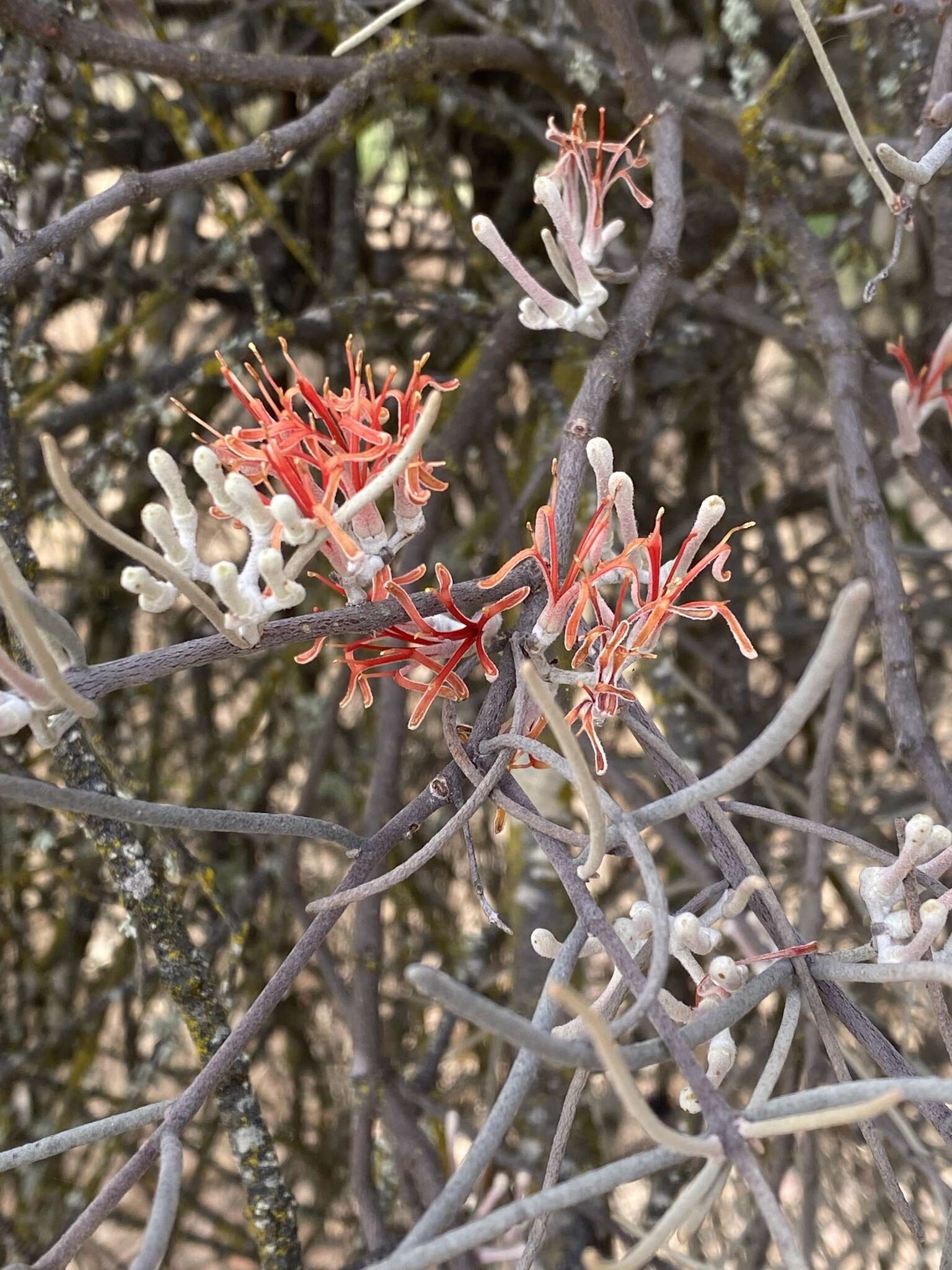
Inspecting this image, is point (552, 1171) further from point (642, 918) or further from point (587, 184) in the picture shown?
point (587, 184)

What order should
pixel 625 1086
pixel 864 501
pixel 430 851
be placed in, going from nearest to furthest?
1. pixel 625 1086
2. pixel 430 851
3. pixel 864 501

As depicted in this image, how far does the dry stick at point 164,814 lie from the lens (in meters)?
0.30

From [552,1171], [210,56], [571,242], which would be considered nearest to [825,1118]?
[552,1171]

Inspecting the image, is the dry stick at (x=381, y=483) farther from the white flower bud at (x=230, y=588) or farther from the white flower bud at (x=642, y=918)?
the white flower bud at (x=642, y=918)

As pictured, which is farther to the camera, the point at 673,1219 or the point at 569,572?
the point at 569,572

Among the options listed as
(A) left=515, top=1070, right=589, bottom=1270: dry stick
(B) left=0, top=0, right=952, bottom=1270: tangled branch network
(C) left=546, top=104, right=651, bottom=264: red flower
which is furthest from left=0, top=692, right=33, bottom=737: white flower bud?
(C) left=546, top=104, right=651, bottom=264: red flower

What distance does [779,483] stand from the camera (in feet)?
4.58

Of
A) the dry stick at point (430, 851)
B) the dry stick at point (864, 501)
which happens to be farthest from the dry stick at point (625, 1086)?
the dry stick at point (864, 501)

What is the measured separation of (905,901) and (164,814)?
10.0 inches

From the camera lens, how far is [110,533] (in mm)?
279

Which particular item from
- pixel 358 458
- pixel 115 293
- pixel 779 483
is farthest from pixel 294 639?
pixel 779 483

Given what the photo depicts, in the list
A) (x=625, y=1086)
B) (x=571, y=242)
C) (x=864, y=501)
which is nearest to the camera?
(x=625, y=1086)

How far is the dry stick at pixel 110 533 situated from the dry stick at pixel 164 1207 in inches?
6.4

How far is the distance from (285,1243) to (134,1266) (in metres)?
0.23
